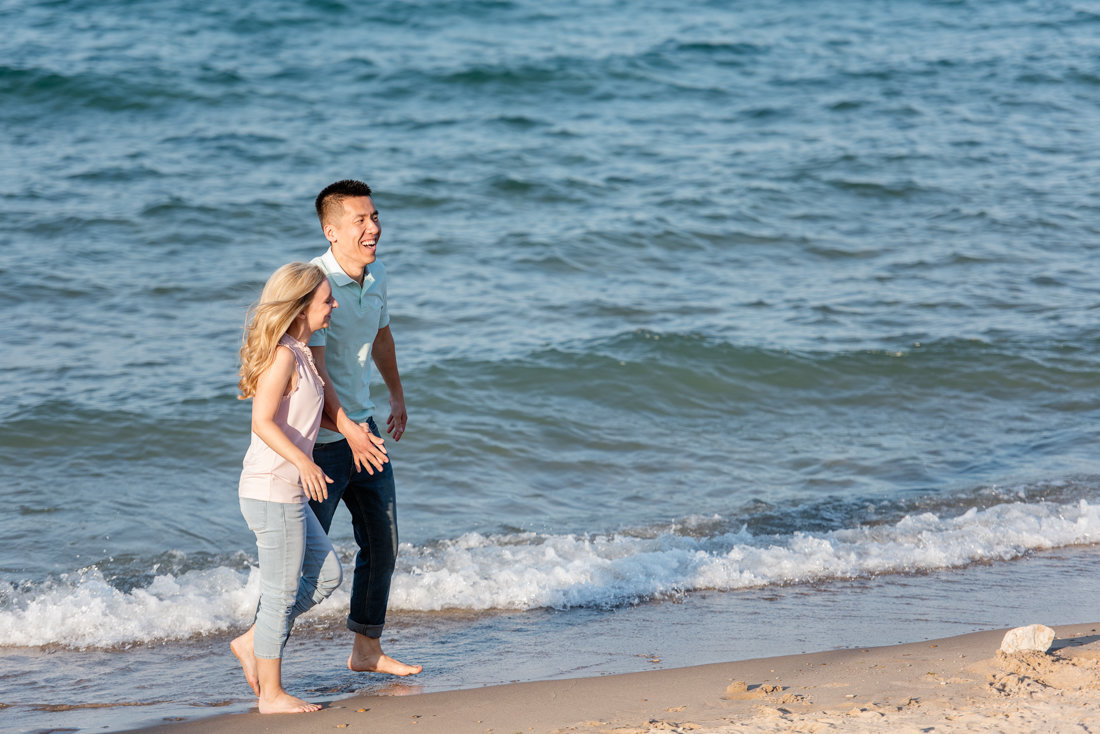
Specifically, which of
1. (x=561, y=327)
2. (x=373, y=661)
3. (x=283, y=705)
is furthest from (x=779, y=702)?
(x=561, y=327)

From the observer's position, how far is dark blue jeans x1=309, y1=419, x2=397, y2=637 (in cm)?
413

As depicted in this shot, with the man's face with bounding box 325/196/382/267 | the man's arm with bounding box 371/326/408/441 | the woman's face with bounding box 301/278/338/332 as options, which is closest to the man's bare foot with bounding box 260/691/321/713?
the man's arm with bounding box 371/326/408/441

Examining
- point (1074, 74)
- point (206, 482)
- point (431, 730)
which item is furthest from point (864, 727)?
point (1074, 74)

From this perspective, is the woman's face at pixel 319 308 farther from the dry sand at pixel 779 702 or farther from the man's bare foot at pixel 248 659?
the dry sand at pixel 779 702

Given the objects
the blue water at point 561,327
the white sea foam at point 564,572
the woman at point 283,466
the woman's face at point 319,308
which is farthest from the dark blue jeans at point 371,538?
the white sea foam at point 564,572

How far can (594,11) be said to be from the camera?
69.2 feet

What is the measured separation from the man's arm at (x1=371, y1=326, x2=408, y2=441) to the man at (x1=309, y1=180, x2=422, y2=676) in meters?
0.02

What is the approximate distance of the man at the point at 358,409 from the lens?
3852 mm

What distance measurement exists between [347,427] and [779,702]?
5.94ft

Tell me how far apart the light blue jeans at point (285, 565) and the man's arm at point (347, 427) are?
10.7 inches

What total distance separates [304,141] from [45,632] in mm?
10466

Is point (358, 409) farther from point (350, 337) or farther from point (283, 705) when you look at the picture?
point (283, 705)

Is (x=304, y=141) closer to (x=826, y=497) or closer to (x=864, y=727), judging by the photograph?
Answer: (x=826, y=497)

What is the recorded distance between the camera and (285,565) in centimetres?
365
